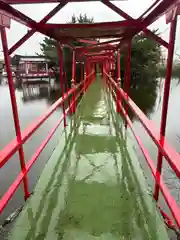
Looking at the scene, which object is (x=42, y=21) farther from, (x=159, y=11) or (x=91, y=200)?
(x=91, y=200)

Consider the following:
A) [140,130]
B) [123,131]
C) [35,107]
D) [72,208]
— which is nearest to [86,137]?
[123,131]

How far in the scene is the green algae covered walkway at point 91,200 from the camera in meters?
1.98

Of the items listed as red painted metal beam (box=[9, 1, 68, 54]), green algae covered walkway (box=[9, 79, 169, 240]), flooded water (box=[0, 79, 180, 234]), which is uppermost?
red painted metal beam (box=[9, 1, 68, 54])

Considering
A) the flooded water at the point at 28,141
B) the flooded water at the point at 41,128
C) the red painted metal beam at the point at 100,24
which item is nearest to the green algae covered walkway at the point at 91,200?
the flooded water at the point at 28,141

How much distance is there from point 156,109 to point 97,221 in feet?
61.3

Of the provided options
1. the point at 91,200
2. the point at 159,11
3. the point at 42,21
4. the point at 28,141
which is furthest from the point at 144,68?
the point at 91,200

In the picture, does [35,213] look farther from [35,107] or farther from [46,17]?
[35,107]

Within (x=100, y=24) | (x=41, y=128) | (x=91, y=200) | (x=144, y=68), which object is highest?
(x=100, y=24)

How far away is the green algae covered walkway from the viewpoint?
78.0 inches

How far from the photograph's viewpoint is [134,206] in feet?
7.55

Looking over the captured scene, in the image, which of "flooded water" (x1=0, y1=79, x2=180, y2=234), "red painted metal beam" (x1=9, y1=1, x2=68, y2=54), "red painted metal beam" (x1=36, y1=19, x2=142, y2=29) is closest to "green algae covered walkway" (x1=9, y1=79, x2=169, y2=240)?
"red painted metal beam" (x1=9, y1=1, x2=68, y2=54)

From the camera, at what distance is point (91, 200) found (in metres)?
2.42

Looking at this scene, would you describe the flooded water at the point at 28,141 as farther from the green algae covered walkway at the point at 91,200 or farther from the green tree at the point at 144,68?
the green tree at the point at 144,68

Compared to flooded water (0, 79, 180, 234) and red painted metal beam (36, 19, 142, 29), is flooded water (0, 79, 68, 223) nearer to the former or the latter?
flooded water (0, 79, 180, 234)
